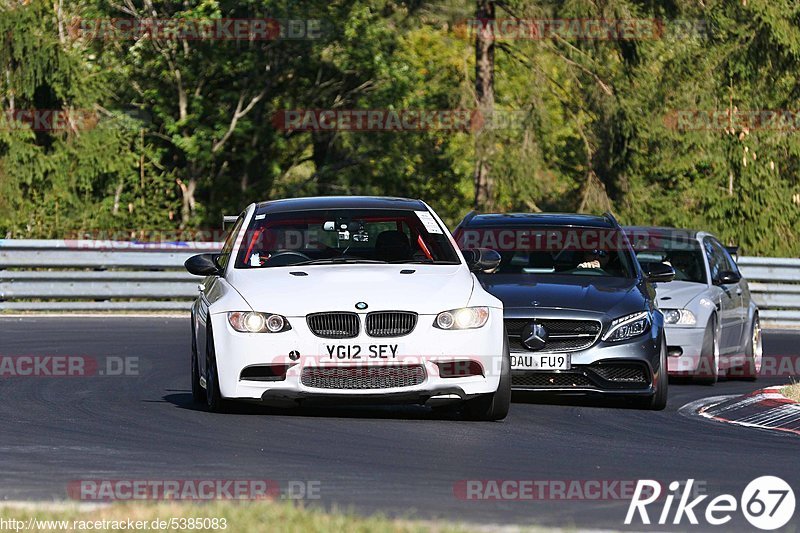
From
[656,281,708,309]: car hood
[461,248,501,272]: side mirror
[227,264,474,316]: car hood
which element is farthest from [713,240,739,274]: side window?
[227,264,474,316]: car hood

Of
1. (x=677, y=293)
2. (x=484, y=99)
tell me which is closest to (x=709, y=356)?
(x=677, y=293)

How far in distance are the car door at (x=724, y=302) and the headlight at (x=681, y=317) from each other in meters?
0.60

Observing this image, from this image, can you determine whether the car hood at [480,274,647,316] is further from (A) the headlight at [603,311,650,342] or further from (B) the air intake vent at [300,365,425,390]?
(B) the air intake vent at [300,365,425,390]

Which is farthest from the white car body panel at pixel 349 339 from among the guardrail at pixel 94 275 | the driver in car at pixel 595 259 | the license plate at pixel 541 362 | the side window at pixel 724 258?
the guardrail at pixel 94 275

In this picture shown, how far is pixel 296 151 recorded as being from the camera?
39438 mm

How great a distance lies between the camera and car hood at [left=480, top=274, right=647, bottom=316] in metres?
12.7

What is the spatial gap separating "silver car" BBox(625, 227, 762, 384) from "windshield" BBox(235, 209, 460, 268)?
137 inches

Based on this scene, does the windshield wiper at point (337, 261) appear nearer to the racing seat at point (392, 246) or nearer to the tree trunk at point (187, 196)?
the racing seat at point (392, 246)

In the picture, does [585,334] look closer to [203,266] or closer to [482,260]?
[482,260]

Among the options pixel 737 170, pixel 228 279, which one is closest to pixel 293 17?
pixel 737 170

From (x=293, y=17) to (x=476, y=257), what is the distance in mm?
23918

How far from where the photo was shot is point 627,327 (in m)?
12.5

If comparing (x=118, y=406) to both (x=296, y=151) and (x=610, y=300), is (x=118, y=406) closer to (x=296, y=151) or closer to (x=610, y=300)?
(x=610, y=300)

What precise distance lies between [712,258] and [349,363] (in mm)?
7159
